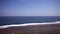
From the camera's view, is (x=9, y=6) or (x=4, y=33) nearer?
(x=4, y=33)

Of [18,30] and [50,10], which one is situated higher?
[50,10]

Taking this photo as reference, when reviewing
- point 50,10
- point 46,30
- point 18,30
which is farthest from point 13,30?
point 50,10

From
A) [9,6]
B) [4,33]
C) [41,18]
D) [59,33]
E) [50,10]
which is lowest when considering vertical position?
[59,33]

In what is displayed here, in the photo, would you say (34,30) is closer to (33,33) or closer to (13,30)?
(33,33)

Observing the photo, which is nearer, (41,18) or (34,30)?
(34,30)

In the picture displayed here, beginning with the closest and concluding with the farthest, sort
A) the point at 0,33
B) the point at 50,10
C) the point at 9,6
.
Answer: the point at 0,33 < the point at 9,6 < the point at 50,10

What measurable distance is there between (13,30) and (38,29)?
332 millimetres

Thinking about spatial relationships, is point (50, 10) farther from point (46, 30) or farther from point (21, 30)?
point (21, 30)

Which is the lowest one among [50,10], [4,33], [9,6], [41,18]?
[4,33]

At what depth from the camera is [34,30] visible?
1051 millimetres

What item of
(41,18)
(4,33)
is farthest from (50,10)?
(4,33)

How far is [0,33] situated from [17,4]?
567mm

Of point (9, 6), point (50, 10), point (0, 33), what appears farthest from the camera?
point (50, 10)

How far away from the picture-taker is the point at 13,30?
1.00 meters
